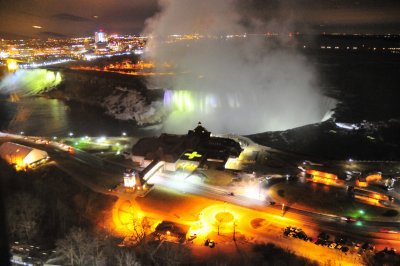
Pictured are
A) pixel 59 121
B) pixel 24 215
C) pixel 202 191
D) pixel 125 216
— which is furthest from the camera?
pixel 59 121

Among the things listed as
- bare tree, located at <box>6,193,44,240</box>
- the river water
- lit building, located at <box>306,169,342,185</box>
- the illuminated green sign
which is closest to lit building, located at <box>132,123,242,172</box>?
the illuminated green sign

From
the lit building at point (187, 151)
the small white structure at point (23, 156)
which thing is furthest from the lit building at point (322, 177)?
the small white structure at point (23, 156)

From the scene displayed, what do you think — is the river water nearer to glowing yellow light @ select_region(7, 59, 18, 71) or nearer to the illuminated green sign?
glowing yellow light @ select_region(7, 59, 18, 71)

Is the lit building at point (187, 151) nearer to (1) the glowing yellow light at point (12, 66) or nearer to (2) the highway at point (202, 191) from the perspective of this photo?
(2) the highway at point (202, 191)

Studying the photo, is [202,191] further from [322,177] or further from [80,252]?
[80,252]

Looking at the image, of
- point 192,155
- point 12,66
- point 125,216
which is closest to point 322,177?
point 192,155

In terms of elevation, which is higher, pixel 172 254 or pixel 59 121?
pixel 59 121
